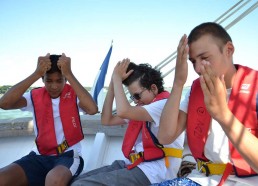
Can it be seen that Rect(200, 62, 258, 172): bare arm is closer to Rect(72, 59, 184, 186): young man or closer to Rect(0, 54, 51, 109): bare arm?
Rect(72, 59, 184, 186): young man

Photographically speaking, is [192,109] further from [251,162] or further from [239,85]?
[251,162]

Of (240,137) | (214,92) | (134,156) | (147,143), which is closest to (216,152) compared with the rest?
(240,137)

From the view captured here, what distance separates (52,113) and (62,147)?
1.06ft

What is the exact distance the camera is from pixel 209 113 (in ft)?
4.36

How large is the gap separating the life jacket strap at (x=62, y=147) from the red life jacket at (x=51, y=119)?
2 cm

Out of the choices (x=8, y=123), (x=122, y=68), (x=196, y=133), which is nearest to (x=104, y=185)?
(x=196, y=133)

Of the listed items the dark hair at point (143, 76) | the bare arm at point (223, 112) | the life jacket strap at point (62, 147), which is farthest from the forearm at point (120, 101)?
the bare arm at point (223, 112)

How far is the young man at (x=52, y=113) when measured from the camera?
2312 mm

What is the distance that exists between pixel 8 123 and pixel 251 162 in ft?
11.3

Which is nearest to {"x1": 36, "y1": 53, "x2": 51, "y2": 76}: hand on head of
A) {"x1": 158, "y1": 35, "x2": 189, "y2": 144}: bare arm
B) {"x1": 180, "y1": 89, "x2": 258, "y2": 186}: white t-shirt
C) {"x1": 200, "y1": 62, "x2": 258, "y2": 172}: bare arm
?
{"x1": 158, "y1": 35, "x2": 189, "y2": 144}: bare arm

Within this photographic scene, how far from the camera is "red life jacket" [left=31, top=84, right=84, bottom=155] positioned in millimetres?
2457

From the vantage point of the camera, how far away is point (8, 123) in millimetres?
3900

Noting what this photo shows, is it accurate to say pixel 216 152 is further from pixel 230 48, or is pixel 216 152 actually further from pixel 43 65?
pixel 43 65

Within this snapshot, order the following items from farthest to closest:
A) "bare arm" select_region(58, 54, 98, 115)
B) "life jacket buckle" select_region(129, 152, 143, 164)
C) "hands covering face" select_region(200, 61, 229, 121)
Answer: "bare arm" select_region(58, 54, 98, 115), "life jacket buckle" select_region(129, 152, 143, 164), "hands covering face" select_region(200, 61, 229, 121)
